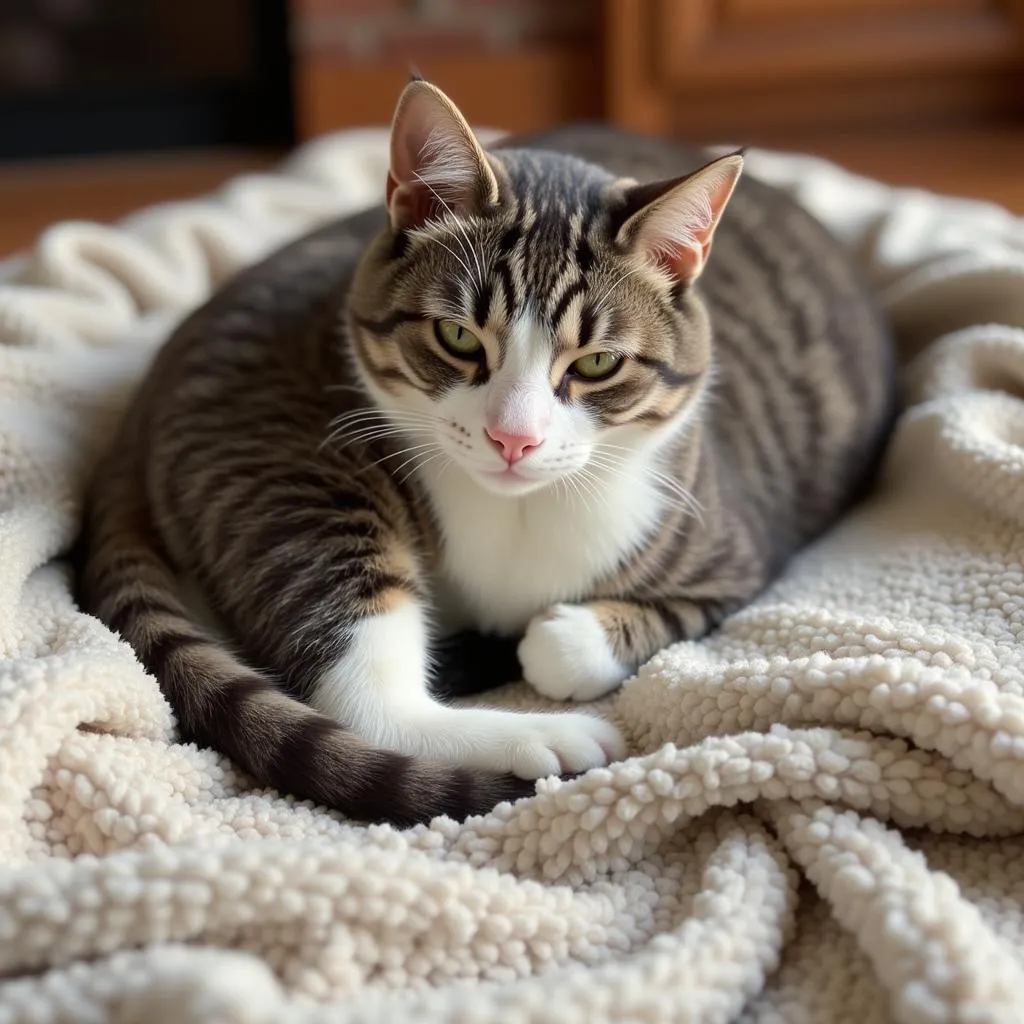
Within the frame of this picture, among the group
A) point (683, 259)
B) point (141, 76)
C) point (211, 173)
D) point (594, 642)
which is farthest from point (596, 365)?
point (141, 76)

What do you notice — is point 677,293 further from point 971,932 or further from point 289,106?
point 289,106

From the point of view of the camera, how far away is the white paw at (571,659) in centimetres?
119

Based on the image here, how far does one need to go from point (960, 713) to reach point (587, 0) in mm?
2518

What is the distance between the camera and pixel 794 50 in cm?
288

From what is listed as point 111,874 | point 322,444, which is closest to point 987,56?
point 322,444

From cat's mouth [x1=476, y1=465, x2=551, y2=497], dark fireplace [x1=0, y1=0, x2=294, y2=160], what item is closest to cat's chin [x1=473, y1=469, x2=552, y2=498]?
cat's mouth [x1=476, y1=465, x2=551, y2=497]

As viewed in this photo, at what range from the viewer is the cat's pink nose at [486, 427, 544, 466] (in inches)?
41.4

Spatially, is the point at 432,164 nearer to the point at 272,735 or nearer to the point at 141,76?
the point at 272,735

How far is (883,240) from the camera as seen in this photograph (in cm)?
187

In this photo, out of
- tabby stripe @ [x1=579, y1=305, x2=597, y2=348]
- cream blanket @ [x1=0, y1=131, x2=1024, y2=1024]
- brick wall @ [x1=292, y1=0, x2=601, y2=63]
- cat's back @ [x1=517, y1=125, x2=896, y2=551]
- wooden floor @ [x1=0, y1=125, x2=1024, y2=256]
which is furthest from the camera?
brick wall @ [x1=292, y1=0, x2=601, y2=63]

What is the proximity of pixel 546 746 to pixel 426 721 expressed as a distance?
115 millimetres

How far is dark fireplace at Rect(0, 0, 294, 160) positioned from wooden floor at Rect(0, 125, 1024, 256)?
2.7 inches

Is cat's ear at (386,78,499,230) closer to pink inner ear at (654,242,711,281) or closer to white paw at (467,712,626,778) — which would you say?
pink inner ear at (654,242,711,281)

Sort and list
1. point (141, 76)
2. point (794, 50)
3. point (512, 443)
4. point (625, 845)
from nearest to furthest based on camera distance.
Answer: point (625, 845)
point (512, 443)
point (794, 50)
point (141, 76)
